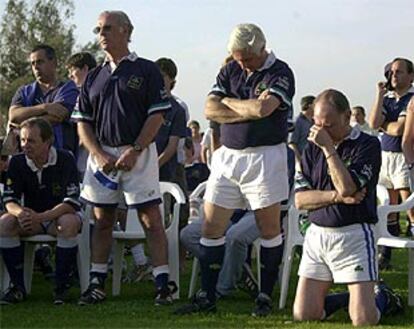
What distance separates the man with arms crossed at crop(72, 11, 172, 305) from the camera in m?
6.64

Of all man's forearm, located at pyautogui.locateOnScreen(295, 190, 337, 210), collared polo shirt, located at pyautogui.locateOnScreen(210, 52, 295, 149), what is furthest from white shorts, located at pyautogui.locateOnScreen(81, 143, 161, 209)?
man's forearm, located at pyautogui.locateOnScreen(295, 190, 337, 210)

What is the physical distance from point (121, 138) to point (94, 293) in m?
1.11

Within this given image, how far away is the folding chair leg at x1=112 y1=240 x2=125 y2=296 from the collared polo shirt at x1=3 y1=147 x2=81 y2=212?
609 mm

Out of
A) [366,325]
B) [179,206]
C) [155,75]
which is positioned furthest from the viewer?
[179,206]

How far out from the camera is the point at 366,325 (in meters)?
5.73

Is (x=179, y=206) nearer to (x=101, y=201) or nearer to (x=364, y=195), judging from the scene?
(x=101, y=201)

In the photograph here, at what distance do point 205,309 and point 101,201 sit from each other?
3.61 feet

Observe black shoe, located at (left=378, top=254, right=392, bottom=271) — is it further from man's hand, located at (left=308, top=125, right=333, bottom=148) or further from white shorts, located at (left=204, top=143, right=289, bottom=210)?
man's hand, located at (left=308, top=125, right=333, bottom=148)

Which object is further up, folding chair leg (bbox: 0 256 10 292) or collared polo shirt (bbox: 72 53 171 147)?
collared polo shirt (bbox: 72 53 171 147)

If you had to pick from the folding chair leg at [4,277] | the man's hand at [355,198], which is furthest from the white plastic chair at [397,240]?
the folding chair leg at [4,277]

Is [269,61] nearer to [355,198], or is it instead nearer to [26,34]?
[355,198]

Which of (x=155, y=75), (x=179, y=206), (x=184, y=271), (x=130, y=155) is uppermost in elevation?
(x=155, y=75)

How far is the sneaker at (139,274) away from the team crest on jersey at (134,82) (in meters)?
2.00

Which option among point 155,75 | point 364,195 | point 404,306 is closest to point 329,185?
point 364,195
